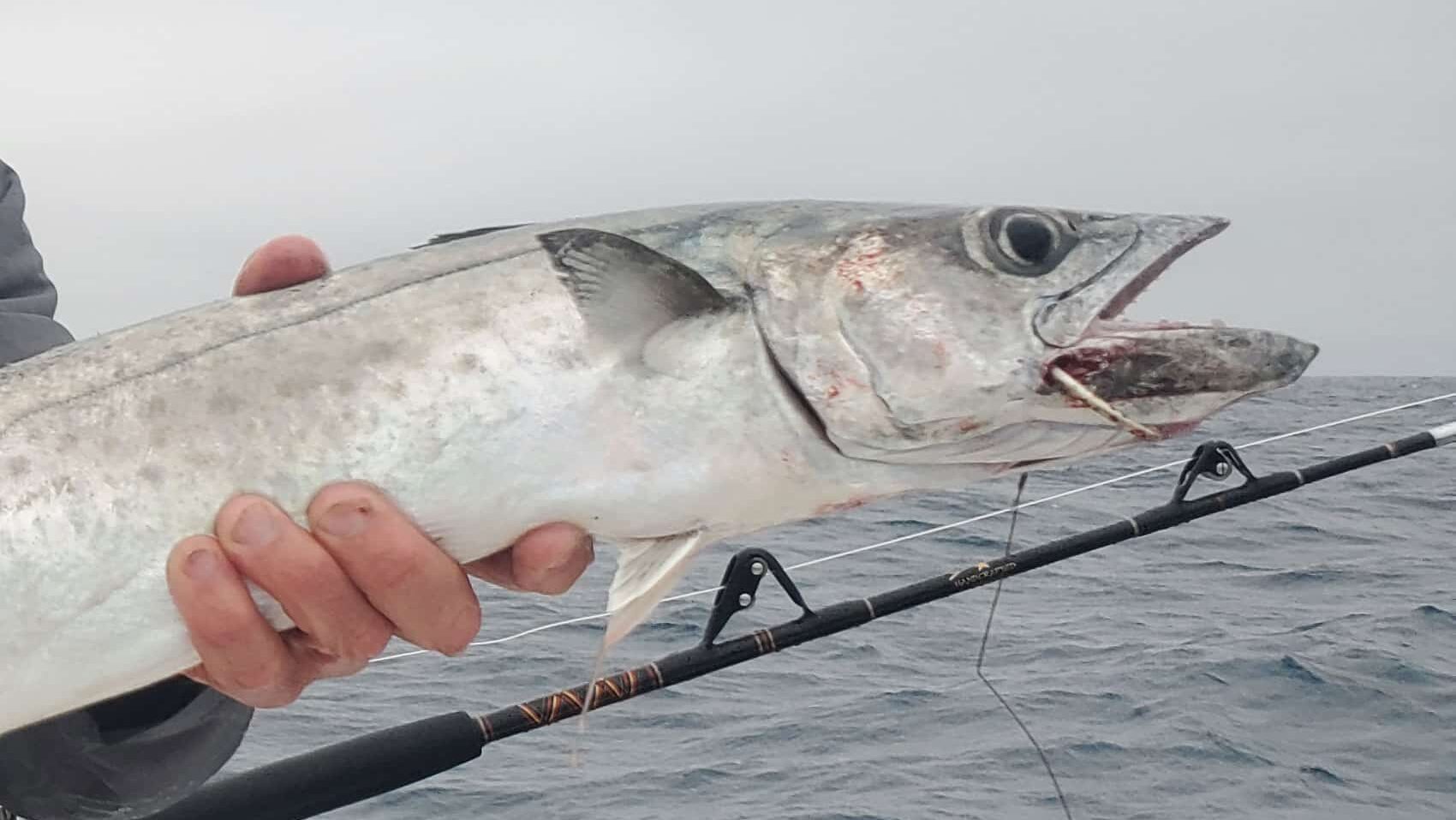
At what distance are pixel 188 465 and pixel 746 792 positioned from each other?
3.99 meters


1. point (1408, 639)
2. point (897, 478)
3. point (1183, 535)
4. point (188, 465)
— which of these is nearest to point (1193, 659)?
point (1408, 639)

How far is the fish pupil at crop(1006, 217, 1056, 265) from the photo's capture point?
2.16 meters

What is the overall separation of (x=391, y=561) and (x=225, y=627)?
1.09 ft

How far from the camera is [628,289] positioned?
2152mm

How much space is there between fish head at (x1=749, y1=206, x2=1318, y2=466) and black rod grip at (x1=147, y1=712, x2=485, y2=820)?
5.99 feet

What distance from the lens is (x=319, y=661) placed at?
2557 mm

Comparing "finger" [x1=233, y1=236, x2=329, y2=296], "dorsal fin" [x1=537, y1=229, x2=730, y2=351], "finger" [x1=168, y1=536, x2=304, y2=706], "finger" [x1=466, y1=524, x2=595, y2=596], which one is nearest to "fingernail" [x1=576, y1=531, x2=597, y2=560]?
"finger" [x1=466, y1=524, x2=595, y2=596]

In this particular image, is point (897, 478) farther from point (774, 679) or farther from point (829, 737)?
point (774, 679)

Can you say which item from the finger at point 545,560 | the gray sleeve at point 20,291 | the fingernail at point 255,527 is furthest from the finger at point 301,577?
the gray sleeve at point 20,291

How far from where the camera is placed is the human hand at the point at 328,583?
2.16 meters

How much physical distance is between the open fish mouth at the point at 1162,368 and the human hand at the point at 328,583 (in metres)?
0.91

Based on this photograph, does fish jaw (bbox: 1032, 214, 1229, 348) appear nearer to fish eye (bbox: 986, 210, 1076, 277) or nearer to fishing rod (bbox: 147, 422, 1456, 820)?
fish eye (bbox: 986, 210, 1076, 277)

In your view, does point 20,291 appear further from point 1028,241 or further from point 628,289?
point 1028,241

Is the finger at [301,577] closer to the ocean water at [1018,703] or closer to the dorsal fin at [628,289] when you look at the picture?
A: the dorsal fin at [628,289]
